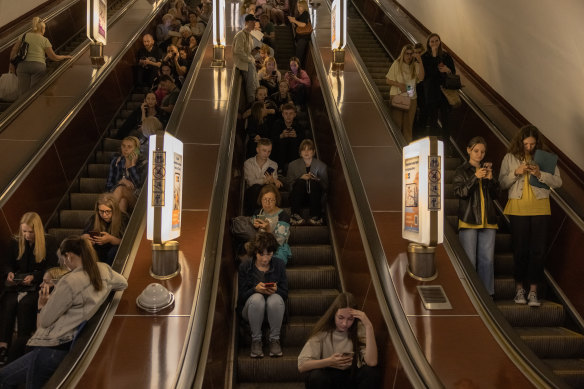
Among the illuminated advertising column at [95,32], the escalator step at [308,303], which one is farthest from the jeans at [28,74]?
the escalator step at [308,303]

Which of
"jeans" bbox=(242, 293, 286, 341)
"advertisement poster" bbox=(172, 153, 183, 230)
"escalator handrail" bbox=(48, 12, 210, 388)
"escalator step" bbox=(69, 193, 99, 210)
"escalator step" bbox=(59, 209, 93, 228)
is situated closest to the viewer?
"escalator handrail" bbox=(48, 12, 210, 388)

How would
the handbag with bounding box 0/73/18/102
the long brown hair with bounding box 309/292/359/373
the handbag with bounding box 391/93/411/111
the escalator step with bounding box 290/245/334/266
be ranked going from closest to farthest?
the long brown hair with bounding box 309/292/359/373 → the escalator step with bounding box 290/245/334/266 → the handbag with bounding box 391/93/411/111 → the handbag with bounding box 0/73/18/102

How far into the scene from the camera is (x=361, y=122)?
783 centimetres

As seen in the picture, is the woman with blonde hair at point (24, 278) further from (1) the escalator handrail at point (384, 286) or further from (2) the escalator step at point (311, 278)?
Result: (1) the escalator handrail at point (384, 286)

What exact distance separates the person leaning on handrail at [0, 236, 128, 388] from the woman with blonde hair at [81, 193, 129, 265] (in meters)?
0.97

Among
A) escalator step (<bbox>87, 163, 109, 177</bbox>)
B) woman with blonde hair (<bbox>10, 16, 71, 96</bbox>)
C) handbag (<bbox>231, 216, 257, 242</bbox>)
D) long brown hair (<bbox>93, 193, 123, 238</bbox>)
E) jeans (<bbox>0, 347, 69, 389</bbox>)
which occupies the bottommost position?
jeans (<bbox>0, 347, 69, 389</bbox>)

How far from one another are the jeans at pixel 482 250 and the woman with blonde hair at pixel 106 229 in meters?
3.04

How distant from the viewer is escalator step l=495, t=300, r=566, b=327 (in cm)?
581

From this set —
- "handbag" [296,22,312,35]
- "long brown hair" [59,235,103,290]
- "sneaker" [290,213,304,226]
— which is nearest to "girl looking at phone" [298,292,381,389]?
"long brown hair" [59,235,103,290]

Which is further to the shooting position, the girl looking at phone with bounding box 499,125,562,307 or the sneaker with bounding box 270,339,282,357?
the girl looking at phone with bounding box 499,125,562,307

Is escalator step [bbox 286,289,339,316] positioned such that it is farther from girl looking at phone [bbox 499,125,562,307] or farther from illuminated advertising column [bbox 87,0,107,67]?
illuminated advertising column [bbox 87,0,107,67]

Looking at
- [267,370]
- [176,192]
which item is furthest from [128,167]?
[267,370]

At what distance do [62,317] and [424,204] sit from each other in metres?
2.69

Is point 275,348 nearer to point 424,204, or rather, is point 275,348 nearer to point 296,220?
point 424,204
